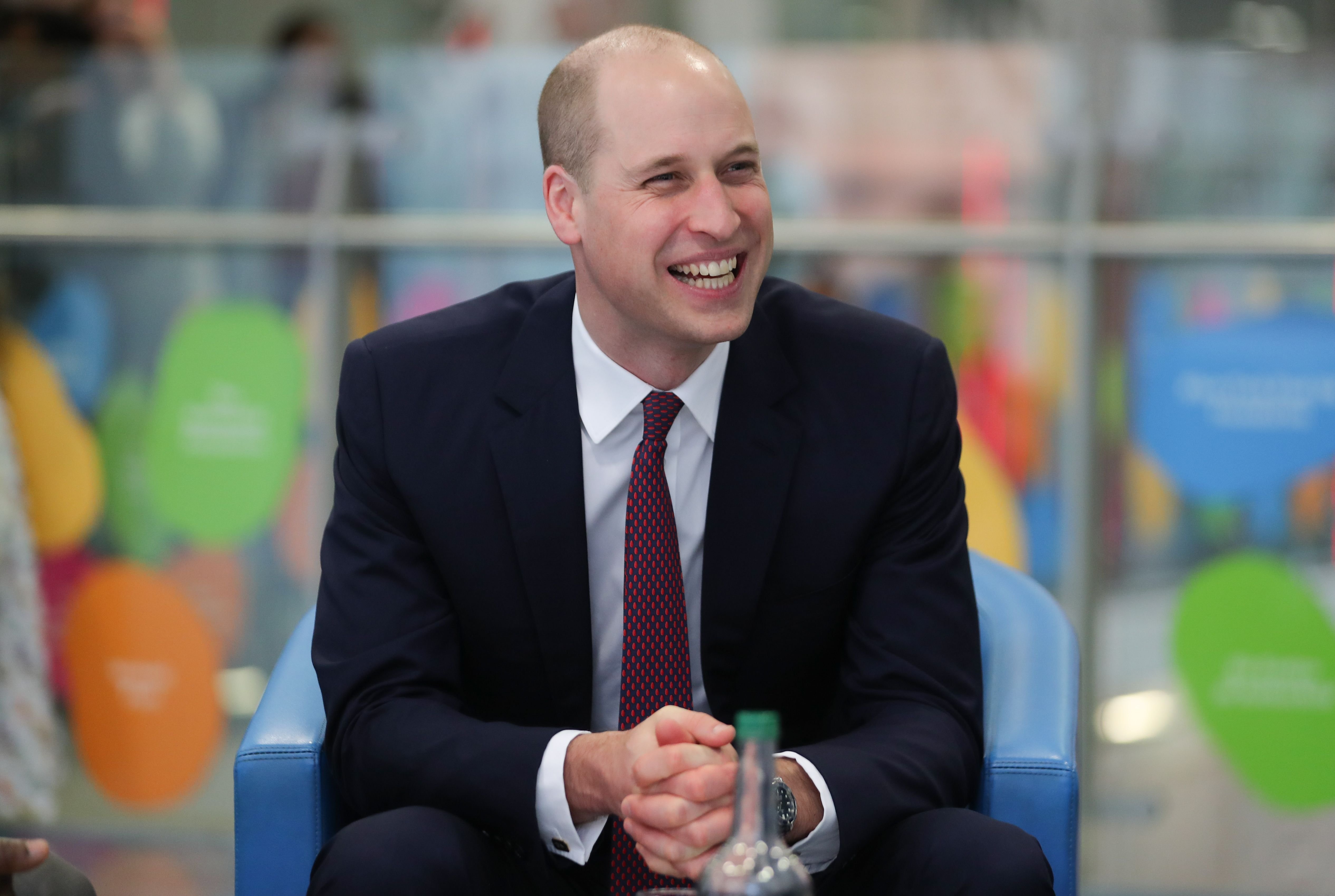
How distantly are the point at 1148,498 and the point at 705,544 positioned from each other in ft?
5.33

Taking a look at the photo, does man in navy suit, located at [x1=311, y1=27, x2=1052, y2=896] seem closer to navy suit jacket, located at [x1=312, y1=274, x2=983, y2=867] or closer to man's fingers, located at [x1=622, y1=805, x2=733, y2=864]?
navy suit jacket, located at [x1=312, y1=274, x2=983, y2=867]

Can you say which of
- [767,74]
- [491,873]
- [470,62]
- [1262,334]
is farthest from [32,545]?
[1262,334]

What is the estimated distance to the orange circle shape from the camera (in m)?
Result: 3.41

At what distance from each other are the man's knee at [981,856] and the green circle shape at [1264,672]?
1.70 metres

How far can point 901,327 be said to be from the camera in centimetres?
190

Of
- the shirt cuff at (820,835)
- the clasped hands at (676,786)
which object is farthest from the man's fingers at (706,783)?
the shirt cuff at (820,835)

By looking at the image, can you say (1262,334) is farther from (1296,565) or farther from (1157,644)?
(1157,644)

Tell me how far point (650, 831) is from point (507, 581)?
0.45 metres

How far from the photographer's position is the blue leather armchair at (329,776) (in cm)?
160

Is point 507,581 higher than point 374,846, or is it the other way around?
point 507,581

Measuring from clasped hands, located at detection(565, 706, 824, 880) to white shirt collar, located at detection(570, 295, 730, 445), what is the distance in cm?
46

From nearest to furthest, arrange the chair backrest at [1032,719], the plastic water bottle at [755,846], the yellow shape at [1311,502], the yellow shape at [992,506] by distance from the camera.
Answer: the plastic water bottle at [755,846]
the chair backrest at [1032,719]
the yellow shape at [1311,502]
the yellow shape at [992,506]

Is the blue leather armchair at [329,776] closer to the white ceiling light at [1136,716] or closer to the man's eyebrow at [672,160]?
the man's eyebrow at [672,160]

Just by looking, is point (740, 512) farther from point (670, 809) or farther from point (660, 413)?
point (670, 809)
